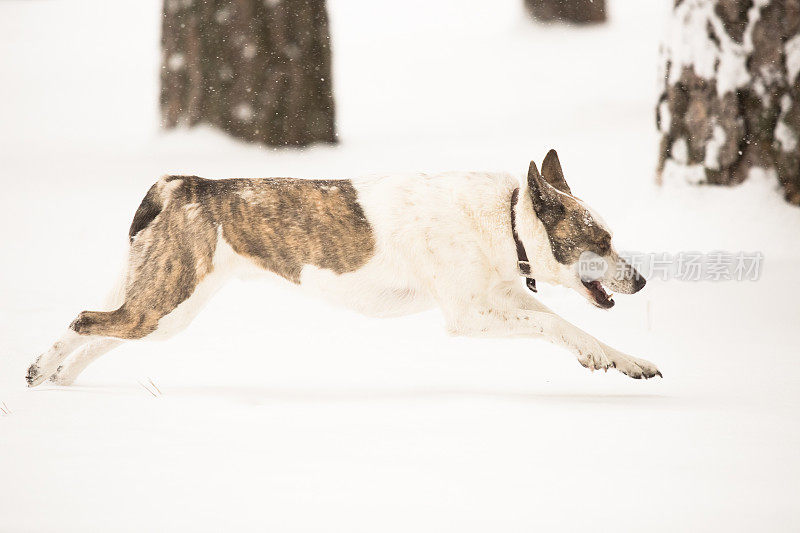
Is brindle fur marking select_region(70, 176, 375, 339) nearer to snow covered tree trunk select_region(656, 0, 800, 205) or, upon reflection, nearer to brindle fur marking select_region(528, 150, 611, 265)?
brindle fur marking select_region(528, 150, 611, 265)

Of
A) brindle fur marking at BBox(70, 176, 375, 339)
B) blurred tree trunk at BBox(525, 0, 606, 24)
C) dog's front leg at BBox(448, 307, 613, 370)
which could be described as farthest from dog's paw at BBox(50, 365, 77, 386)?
blurred tree trunk at BBox(525, 0, 606, 24)

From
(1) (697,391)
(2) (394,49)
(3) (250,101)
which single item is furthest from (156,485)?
(2) (394,49)

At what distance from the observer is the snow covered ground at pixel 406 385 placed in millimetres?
3117

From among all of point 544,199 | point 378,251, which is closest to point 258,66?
point 378,251

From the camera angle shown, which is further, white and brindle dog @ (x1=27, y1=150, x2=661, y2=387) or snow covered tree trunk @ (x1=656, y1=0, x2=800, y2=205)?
snow covered tree trunk @ (x1=656, y1=0, x2=800, y2=205)

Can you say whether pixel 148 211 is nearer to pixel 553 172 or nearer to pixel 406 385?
pixel 406 385

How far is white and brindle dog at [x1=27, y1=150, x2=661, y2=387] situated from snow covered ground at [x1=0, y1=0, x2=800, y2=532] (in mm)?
315

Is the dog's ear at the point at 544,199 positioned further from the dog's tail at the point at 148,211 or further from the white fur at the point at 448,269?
the dog's tail at the point at 148,211

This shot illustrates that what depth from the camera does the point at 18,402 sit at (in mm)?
4227

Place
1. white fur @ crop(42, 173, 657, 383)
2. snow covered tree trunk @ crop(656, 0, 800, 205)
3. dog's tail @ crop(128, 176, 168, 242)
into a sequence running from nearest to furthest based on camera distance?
white fur @ crop(42, 173, 657, 383)
dog's tail @ crop(128, 176, 168, 242)
snow covered tree trunk @ crop(656, 0, 800, 205)

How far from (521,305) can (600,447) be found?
1.07 meters

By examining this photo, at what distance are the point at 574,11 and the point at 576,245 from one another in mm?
10609

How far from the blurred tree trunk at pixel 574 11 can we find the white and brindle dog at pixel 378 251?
407 inches

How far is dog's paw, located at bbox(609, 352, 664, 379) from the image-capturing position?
4363mm
